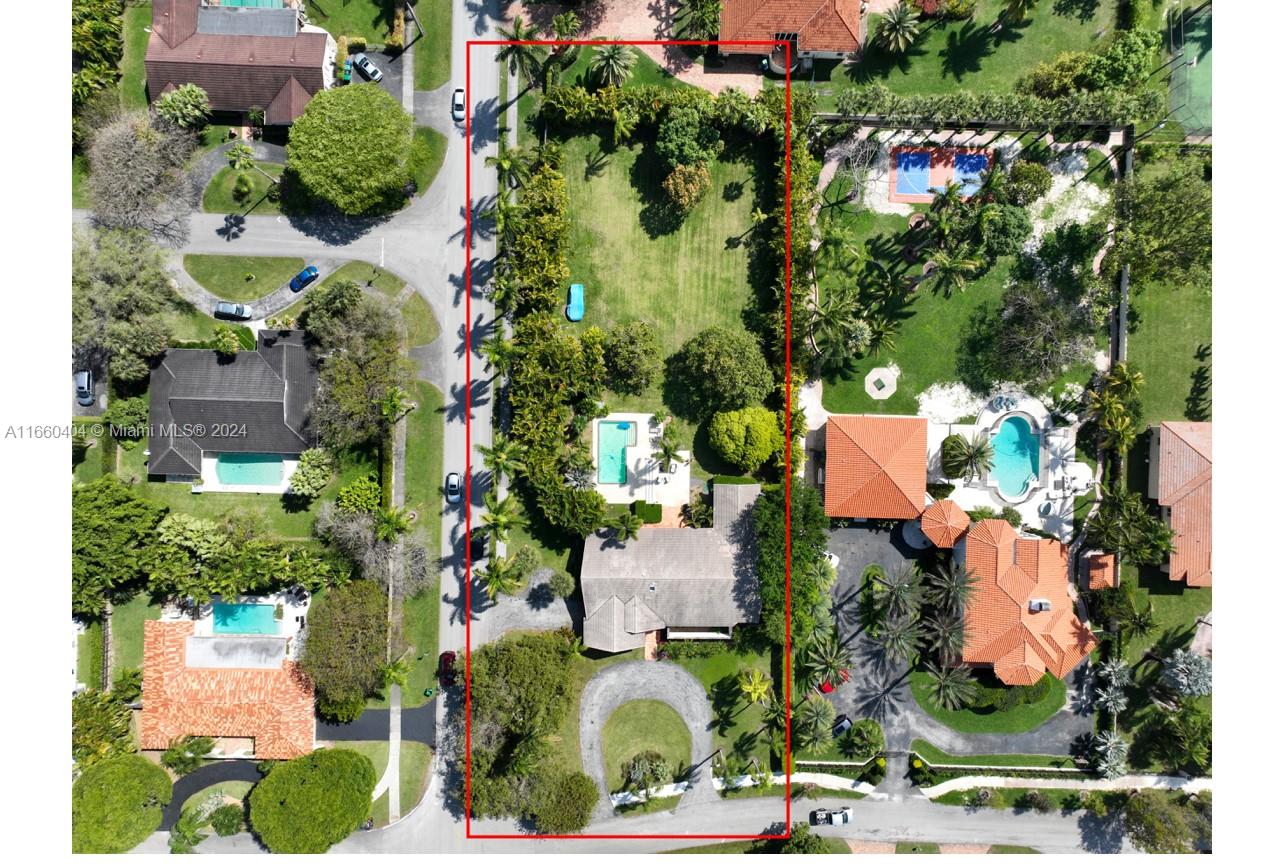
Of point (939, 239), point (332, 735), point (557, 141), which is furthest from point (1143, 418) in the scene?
point (332, 735)

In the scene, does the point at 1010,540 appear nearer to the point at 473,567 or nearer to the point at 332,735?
the point at 473,567

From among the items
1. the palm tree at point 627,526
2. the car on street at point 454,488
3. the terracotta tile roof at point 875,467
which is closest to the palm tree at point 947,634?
the terracotta tile roof at point 875,467

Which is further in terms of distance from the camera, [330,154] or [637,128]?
[637,128]

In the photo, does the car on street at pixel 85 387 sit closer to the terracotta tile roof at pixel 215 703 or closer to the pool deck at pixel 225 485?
the pool deck at pixel 225 485

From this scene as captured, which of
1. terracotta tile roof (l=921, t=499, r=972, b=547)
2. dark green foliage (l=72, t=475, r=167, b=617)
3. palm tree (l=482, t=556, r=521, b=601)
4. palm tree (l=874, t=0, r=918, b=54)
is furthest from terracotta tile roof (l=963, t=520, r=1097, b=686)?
dark green foliage (l=72, t=475, r=167, b=617)

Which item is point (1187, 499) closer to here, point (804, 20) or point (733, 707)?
point (733, 707)

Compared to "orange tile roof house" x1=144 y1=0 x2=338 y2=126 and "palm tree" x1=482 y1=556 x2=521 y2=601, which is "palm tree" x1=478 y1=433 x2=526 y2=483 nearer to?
"palm tree" x1=482 y1=556 x2=521 y2=601
